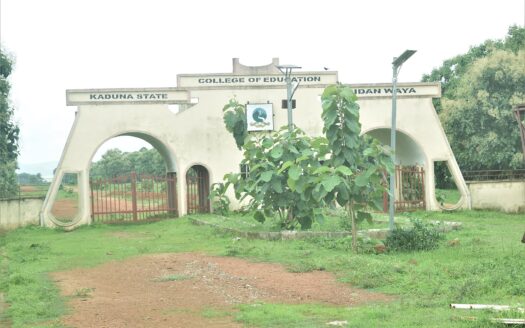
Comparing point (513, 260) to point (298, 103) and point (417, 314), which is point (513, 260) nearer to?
point (417, 314)

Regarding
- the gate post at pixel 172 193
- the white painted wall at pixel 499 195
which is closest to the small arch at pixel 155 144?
the gate post at pixel 172 193

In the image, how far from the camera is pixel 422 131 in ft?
Answer: 87.3

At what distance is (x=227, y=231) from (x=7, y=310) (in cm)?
990

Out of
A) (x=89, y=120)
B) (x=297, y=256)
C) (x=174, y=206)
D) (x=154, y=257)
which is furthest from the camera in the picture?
(x=174, y=206)

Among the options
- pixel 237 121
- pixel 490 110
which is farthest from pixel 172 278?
pixel 490 110

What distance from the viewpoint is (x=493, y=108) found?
107 feet

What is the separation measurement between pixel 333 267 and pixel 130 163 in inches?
2555

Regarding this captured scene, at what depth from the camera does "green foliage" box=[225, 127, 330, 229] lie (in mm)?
15484

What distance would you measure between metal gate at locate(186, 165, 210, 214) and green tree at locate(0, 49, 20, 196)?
7.31 metres

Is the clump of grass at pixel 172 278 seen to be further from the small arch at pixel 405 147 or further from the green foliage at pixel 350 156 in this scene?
the small arch at pixel 405 147

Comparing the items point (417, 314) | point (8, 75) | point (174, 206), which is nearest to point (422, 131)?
point (174, 206)

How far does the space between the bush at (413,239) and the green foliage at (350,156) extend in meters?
0.68

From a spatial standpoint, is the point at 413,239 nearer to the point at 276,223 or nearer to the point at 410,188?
the point at 276,223

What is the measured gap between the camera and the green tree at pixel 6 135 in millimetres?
27750
